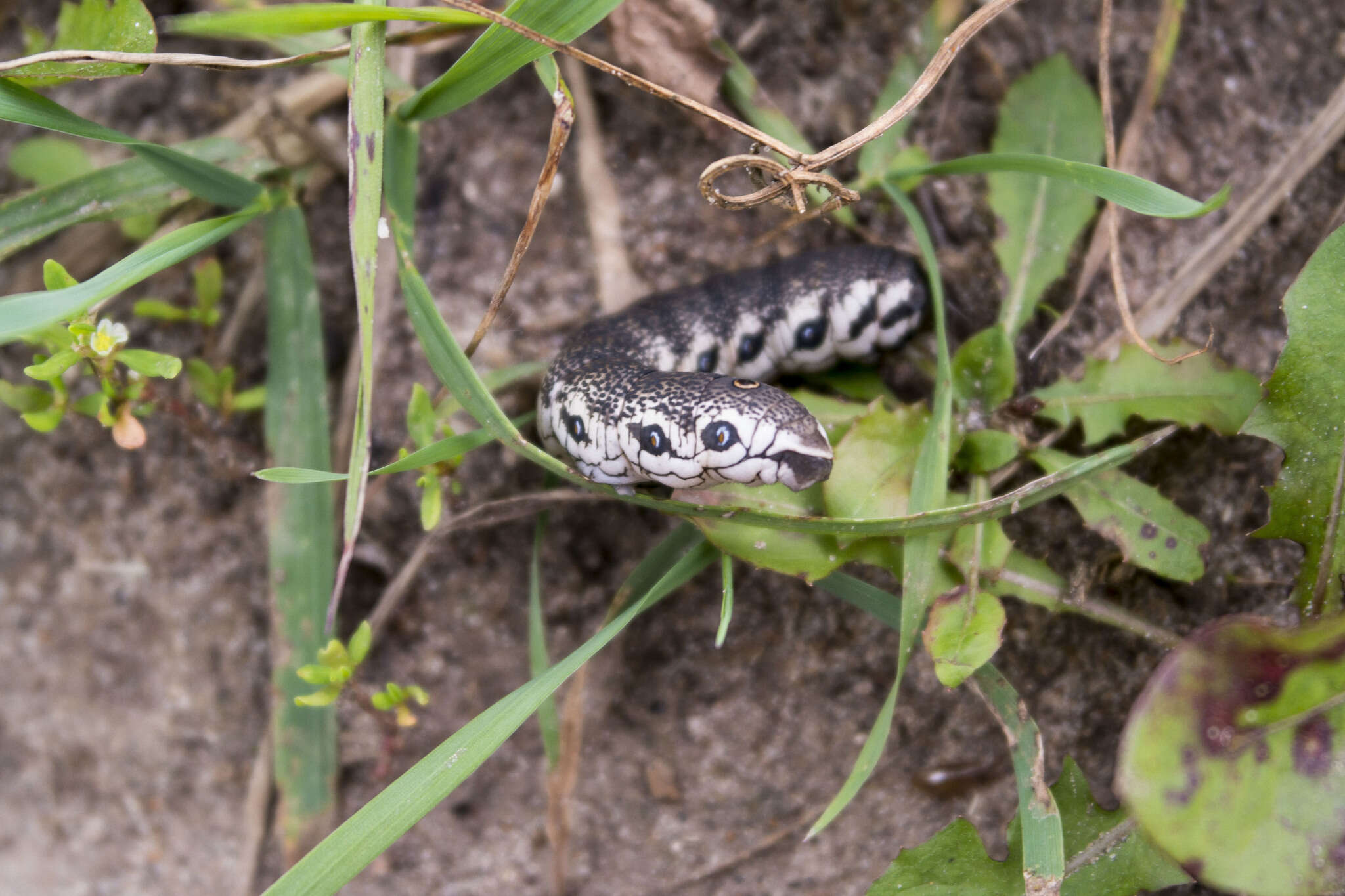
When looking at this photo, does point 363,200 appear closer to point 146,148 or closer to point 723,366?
point 146,148

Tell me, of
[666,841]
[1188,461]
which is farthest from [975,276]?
[666,841]

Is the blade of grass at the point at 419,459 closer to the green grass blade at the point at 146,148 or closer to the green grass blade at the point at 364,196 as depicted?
the green grass blade at the point at 364,196

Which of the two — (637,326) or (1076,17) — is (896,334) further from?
(1076,17)

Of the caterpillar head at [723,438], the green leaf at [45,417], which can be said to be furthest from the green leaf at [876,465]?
the green leaf at [45,417]

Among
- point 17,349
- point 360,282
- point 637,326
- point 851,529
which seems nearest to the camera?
point 360,282

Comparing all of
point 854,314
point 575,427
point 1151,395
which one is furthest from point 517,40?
point 1151,395

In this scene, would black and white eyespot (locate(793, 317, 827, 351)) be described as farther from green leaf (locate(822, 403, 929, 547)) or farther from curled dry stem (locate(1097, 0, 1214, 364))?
curled dry stem (locate(1097, 0, 1214, 364))
